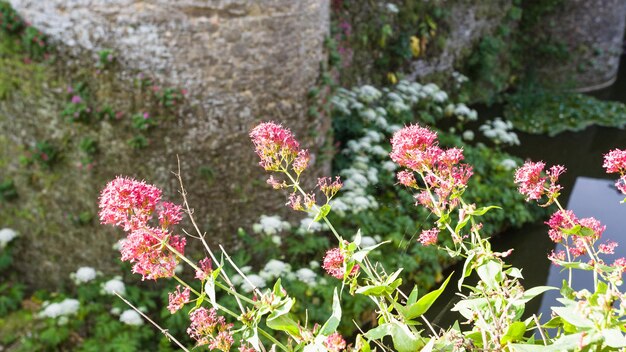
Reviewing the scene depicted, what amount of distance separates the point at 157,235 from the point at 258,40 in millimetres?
3442

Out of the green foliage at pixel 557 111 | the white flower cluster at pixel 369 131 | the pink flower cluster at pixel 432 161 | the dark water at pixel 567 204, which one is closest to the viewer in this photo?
the pink flower cluster at pixel 432 161

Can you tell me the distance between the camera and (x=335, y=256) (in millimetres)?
1256

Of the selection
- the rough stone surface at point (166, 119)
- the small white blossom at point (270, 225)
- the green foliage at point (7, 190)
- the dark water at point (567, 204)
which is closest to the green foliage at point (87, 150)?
the rough stone surface at point (166, 119)

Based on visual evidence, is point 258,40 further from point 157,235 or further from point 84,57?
Result: point 157,235

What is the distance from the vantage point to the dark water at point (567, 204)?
12.8 feet

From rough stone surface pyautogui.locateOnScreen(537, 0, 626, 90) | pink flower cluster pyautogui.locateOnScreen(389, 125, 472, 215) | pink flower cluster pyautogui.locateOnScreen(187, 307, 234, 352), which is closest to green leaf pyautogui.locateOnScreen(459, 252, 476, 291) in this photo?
pink flower cluster pyautogui.locateOnScreen(389, 125, 472, 215)

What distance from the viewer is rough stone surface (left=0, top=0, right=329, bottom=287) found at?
4.11 metres

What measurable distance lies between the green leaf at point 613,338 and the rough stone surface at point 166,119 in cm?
367

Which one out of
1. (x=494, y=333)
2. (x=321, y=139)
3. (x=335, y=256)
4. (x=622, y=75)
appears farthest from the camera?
(x=622, y=75)

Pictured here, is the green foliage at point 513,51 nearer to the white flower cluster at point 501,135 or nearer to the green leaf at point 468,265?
the white flower cluster at point 501,135

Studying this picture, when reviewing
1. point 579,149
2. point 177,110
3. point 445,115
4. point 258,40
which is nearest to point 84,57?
point 177,110

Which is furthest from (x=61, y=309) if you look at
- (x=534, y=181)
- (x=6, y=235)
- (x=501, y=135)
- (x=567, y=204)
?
(x=501, y=135)

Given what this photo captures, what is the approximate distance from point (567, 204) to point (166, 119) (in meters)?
3.87

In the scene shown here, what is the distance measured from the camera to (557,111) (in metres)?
9.71
